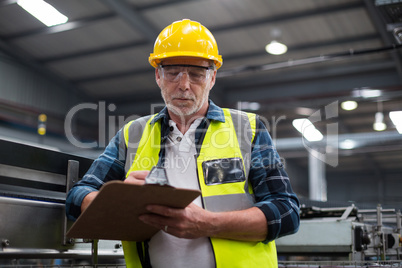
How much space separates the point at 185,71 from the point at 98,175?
1.55 ft

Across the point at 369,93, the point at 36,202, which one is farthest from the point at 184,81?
the point at 369,93

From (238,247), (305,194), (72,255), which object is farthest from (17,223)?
(305,194)

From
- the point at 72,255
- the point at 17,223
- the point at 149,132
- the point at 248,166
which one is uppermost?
the point at 149,132

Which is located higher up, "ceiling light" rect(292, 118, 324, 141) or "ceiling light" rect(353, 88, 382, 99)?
"ceiling light" rect(353, 88, 382, 99)

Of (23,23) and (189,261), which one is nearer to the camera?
(189,261)

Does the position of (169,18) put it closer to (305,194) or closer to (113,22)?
(113,22)

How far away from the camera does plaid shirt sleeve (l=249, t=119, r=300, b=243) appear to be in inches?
52.6

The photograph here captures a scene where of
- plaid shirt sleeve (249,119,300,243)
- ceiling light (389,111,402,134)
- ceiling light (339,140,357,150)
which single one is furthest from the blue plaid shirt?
ceiling light (339,140,357,150)

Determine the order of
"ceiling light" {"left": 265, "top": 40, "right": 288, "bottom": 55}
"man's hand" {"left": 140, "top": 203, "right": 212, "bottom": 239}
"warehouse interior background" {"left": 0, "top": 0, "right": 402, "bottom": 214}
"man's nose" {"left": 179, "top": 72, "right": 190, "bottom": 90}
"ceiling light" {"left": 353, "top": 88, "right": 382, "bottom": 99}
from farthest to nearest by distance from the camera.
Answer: "ceiling light" {"left": 353, "top": 88, "right": 382, "bottom": 99} < "ceiling light" {"left": 265, "top": 40, "right": 288, "bottom": 55} < "warehouse interior background" {"left": 0, "top": 0, "right": 402, "bottom": 214} < "man's nose" {"left": 179, "top": 72, "right": 190, "bottom": 90} < "man's hand" {"left": 140, "top": 203, "right": 212, "bottom": 239}

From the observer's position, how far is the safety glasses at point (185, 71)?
1.58 metres

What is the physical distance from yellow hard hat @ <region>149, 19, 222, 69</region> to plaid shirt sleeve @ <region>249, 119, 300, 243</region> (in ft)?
1.09

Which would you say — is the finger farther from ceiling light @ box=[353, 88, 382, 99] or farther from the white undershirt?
ceiling light @ box=[353, 88, 382, 99]

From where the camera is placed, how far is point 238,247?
135 cm

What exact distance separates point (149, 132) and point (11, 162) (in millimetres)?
468
